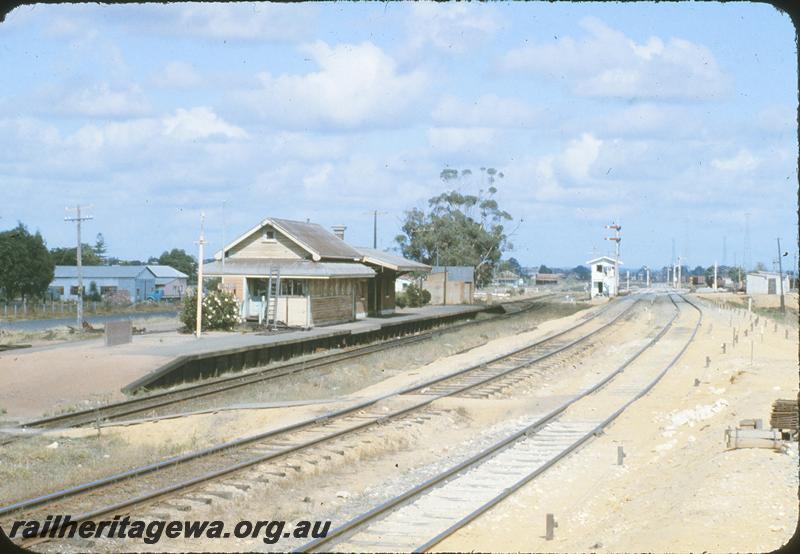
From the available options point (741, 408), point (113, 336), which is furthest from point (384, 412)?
point (113, 336)

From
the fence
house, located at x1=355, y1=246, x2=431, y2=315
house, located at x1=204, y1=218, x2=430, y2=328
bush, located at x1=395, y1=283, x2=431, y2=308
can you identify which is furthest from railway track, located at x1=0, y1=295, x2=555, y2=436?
the fence

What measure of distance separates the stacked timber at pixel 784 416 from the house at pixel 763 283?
89.6 metres

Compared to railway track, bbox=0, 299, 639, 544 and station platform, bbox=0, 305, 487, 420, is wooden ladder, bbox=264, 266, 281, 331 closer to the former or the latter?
station platform, bbox=0, 305, 487, 420

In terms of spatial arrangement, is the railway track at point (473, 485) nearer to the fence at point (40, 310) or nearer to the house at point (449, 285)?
the house at point (449, 285)

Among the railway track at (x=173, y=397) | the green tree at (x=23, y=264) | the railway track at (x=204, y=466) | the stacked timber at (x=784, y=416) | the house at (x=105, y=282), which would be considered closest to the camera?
the railway track at (x=204, y=466)

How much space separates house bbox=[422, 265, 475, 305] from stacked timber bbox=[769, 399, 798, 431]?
50481mm

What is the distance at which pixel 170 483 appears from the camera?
10.4 meters

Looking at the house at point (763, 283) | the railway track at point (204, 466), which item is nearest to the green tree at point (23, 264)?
the railway track at point (204, 466)

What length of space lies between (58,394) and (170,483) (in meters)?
9.89

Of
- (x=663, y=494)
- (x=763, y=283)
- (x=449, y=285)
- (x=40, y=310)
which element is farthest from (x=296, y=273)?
(x=763, y=283)

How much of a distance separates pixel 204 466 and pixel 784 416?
24.2 feet

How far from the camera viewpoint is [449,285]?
64.9 m

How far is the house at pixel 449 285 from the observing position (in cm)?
6319

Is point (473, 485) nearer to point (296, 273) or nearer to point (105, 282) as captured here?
point (296, 273)
